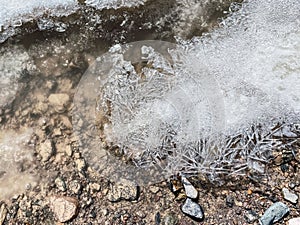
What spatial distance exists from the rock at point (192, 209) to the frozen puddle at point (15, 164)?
0.82m

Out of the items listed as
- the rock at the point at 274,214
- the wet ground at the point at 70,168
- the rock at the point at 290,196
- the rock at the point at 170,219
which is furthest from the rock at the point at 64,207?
the rock at the point at 290,196

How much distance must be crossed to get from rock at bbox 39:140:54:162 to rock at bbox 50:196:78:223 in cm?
23

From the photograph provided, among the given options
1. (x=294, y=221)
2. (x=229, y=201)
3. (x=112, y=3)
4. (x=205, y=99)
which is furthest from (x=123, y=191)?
(x=112, y=3)

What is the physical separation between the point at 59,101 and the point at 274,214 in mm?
1303

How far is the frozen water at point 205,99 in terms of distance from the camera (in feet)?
7.68

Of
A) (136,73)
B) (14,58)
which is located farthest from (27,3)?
(136,73)

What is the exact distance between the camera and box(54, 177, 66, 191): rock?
2342mm

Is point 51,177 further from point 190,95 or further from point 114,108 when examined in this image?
point 190,95

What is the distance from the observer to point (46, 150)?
237 cm

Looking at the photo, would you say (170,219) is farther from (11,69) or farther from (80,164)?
(11,69)

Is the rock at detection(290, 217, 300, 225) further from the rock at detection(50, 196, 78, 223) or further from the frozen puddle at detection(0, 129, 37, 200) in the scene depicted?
the frozen puddle at detection(0, 129, 37, 200)

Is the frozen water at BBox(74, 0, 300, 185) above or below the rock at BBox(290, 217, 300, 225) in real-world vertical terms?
above

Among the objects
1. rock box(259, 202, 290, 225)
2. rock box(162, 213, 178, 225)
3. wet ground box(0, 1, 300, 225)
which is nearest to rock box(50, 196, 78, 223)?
wet ground box(0, 1, 300, 225)

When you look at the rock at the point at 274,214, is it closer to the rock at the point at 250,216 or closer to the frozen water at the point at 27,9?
the rock at the point at 250,216
